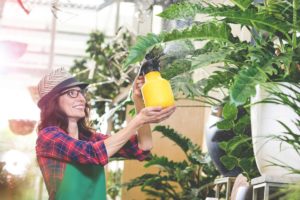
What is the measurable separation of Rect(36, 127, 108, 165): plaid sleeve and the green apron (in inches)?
2.6

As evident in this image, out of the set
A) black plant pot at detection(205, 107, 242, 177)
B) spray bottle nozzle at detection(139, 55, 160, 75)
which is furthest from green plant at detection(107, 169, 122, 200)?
spray bottle nozzle at detection(139, 55, 160, 75)

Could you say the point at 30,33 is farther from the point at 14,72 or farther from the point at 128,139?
the point at 128,139

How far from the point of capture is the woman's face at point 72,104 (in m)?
3.59

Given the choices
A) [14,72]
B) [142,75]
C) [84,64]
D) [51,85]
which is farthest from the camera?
[14,72]

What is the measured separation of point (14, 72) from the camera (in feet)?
50.3

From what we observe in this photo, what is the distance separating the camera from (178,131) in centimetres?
750

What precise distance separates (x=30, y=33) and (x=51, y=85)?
1015cm

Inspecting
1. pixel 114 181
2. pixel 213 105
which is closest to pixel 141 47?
pixel 213 105

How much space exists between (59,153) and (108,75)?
593 cm

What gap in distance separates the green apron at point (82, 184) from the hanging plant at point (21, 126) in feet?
20.1

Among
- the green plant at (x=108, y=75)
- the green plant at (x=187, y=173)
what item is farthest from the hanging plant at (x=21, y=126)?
the green plant at (x=187, y=173)

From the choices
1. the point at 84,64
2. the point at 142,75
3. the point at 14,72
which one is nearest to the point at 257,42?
the point at 142,75

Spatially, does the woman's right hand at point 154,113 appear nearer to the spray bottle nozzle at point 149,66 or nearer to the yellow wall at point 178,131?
the spray bottle nozzle at point 149,66

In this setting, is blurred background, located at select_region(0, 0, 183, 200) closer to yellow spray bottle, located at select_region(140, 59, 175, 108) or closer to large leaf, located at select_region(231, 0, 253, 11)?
large leaf, located at select_region(231, 0, 253, 11)
